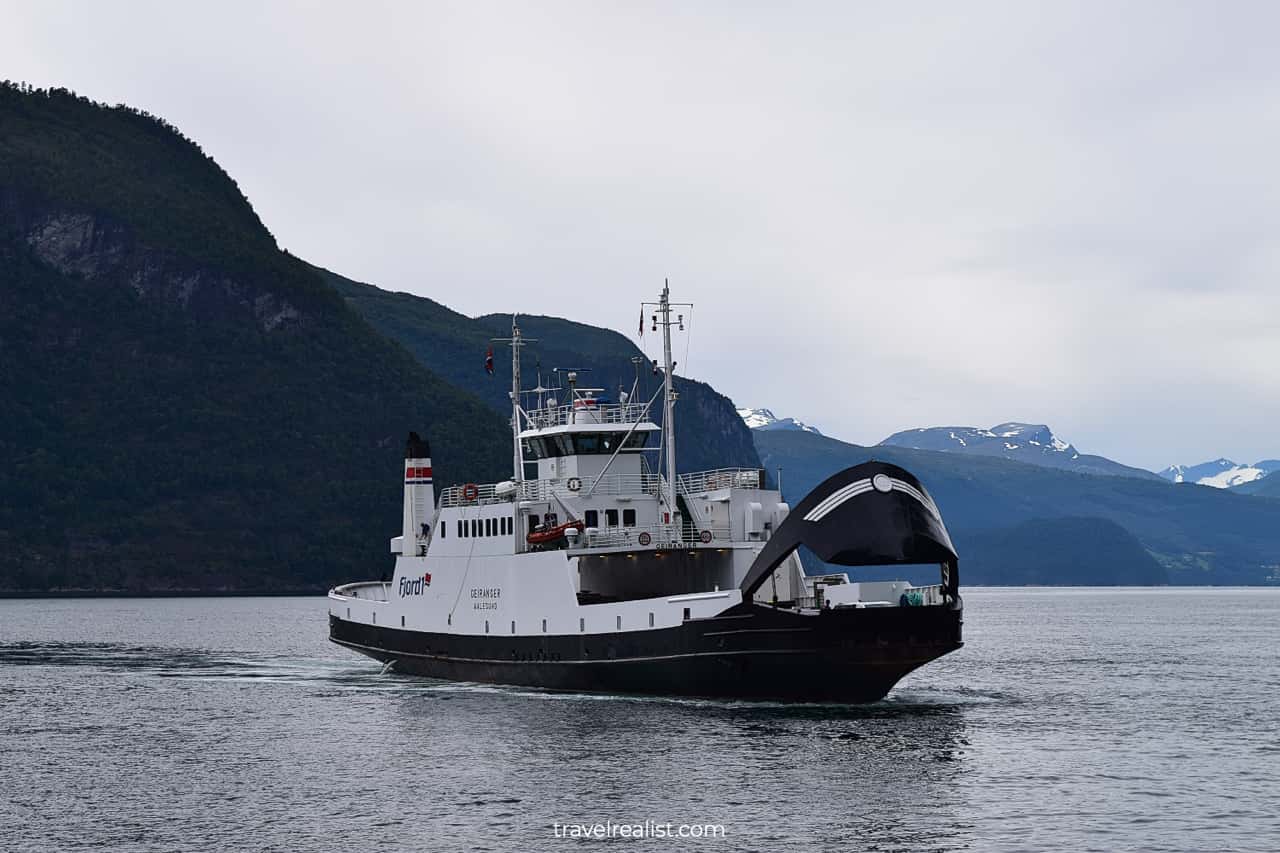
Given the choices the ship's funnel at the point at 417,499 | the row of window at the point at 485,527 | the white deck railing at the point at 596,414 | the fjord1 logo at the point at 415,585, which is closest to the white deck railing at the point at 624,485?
the row of window at the point at 485,527

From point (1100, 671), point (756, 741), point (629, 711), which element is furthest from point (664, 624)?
point (1100, 671)

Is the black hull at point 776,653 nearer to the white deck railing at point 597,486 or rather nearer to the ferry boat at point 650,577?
the ferry boat at point 650,577

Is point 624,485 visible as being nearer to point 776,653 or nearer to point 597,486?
point 597,486

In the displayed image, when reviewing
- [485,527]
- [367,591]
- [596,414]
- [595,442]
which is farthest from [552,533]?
[367,591]

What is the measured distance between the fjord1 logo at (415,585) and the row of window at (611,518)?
9.28 meters

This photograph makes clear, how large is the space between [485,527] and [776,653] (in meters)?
15.3

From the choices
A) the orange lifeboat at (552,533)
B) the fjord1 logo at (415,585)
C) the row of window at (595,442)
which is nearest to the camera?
the orange lifeboat at (552,533)

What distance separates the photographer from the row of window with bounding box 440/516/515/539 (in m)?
57.3

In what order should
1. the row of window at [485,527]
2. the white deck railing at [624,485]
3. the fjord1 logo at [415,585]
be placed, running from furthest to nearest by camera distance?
the fjord1 logo at [415,585] → the row of window at [485,527] → the white deck railing at [624,485]

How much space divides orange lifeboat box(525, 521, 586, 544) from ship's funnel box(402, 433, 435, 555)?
34.0ft

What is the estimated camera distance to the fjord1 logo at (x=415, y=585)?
62.5m

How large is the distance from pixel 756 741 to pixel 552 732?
6681 mm

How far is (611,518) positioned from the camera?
5666 centimetres

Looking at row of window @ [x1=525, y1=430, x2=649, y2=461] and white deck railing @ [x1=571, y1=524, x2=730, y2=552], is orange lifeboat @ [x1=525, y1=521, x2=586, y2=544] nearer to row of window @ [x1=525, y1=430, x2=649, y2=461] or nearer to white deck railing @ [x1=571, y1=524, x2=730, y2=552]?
white deck railing @ [x1=571, y1=524, x2=730, y2=552]
